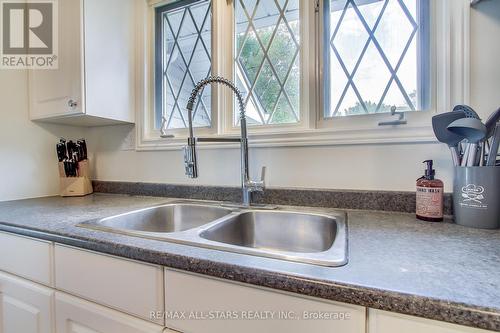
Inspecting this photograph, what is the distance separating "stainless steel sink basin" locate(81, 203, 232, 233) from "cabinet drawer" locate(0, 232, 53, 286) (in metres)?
0.30

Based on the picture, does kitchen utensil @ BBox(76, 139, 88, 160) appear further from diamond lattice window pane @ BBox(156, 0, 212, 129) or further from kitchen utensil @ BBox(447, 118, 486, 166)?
kitchen utensil @ BBox(447, 118, 486, 166)

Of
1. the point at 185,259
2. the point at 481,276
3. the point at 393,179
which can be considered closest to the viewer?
the point at 481,276

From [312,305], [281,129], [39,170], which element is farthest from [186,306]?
[39,170]

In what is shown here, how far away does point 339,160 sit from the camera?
3.41 feet

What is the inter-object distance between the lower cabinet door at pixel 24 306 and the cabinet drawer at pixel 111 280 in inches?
3.6

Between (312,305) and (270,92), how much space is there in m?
1.03

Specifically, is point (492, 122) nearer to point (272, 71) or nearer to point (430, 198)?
point (430, 198)

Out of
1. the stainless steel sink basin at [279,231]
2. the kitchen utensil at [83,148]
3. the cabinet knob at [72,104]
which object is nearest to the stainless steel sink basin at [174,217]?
the stainless steel sink basin at [279,231]

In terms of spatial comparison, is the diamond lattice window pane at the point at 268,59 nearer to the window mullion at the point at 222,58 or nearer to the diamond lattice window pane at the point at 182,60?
the window mullion at the point at 222,58

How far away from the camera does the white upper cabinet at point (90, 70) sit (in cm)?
121

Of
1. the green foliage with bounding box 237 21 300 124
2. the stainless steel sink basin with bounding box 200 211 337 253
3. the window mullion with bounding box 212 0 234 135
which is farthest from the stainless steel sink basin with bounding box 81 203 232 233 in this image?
the green foliage with bounding box 237 21 300 124

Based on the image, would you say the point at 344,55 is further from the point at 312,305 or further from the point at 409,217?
the point at 312,305

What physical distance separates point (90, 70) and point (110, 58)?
6.2 inches

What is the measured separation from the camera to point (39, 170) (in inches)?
57.2
